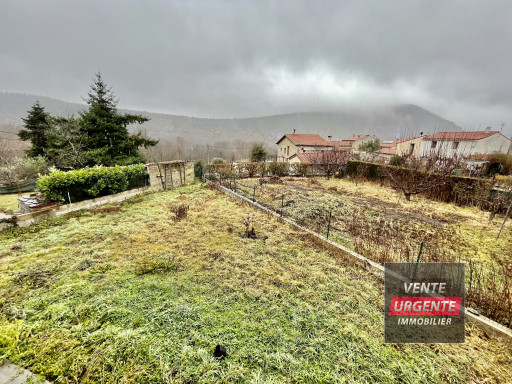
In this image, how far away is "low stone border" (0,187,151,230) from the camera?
6211 mm

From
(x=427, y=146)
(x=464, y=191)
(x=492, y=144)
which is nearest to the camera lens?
(x=464, y=191)

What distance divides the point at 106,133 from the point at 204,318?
18.1 metres

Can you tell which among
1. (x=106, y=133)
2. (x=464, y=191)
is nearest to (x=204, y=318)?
(x=464, y=191)

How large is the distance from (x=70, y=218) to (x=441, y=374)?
9872mm

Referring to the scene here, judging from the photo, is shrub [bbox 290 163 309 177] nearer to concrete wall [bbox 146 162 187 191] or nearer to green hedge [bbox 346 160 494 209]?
green hedge [bbox 346 160 494 209]

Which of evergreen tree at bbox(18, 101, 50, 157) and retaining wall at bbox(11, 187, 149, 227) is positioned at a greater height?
evergreen tree at bbox(18, 101, 50, 157)

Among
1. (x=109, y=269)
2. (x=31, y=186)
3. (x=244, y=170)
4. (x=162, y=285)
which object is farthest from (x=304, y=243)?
(x=31, y=186)

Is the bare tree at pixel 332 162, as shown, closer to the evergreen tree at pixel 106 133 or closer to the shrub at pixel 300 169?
the shrub at pixel 300 169

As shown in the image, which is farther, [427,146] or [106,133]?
[427,146]

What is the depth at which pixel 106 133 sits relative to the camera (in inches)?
612

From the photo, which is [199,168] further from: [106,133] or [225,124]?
[225,124]

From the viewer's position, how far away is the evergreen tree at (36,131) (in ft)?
52.8

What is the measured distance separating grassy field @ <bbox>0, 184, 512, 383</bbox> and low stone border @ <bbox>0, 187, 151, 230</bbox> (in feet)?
4.00

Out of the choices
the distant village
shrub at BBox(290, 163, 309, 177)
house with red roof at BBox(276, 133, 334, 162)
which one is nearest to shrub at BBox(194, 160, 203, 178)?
shrub at BBox(290, 163, 309, 177)
